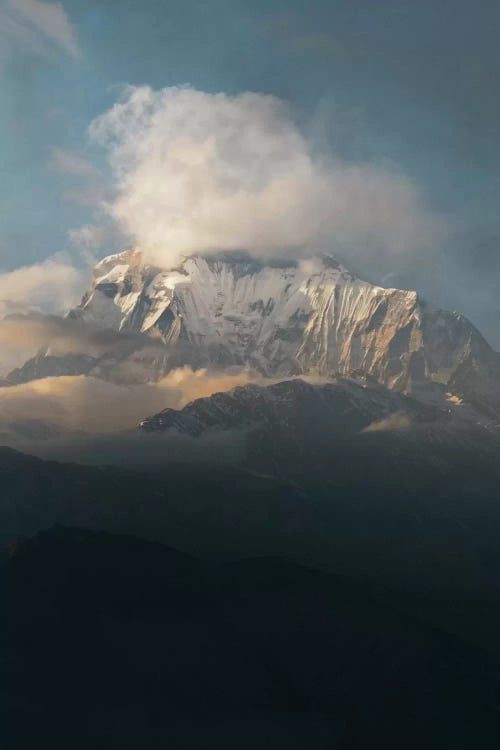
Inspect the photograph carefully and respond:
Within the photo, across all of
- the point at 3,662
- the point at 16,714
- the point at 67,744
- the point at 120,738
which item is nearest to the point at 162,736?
→ the point at 120,738

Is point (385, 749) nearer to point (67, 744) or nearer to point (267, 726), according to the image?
point (267, 726)

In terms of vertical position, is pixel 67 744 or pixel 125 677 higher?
pixel 125 677

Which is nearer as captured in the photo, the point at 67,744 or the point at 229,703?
the point at 67,744

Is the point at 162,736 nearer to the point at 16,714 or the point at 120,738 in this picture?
the point at 120,738

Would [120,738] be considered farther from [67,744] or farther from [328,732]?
[328,732]

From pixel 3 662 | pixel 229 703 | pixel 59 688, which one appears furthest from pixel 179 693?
pixel 3 662

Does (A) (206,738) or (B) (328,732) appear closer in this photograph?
(A) (206,738)

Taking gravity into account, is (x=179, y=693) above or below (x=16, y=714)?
above
